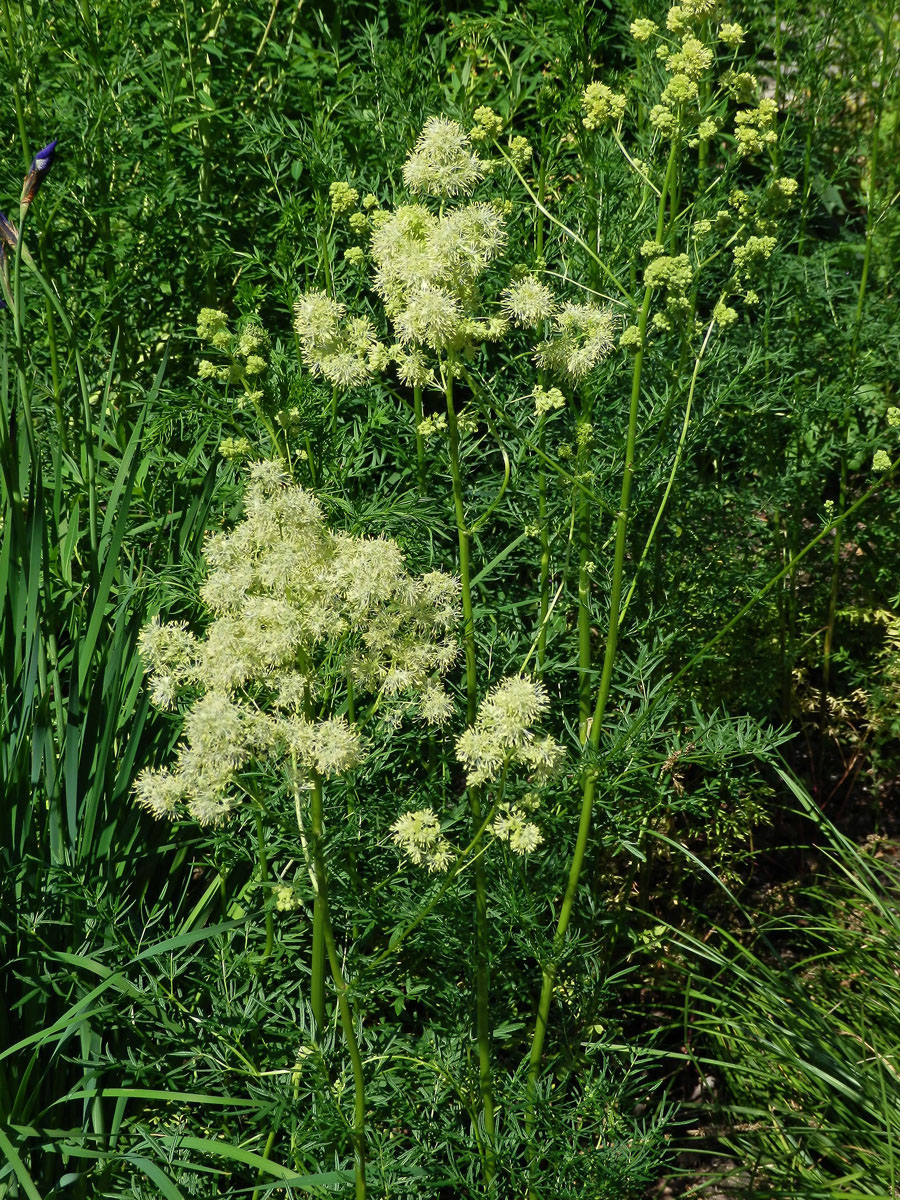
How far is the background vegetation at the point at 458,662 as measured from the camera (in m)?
2.65

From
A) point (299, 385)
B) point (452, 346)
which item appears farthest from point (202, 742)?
point (299, 385)

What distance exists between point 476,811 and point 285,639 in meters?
0.61

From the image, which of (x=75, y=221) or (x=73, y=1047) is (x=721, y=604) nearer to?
(x=73, y=1047)

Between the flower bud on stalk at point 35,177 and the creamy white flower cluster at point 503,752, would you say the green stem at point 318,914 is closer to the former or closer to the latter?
the creamy white flower cluster at point 503,752

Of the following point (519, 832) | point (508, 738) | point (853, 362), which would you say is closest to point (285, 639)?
point (508, 738)

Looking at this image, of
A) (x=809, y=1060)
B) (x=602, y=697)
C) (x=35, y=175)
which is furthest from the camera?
(x=809, y=1060)

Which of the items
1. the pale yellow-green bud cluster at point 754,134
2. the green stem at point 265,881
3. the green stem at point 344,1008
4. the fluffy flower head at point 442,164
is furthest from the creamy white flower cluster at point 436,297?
the green stem at point 265,881

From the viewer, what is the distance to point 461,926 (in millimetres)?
2715

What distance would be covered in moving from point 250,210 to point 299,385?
1.58m

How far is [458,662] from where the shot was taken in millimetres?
2912

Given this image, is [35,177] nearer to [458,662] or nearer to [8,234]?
[8,234]

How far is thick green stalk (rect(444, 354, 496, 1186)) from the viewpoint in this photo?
89.4 inches

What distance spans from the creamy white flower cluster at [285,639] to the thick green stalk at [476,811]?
0.45ft

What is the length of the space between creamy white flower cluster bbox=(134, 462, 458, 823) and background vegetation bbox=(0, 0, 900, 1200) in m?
0.47
